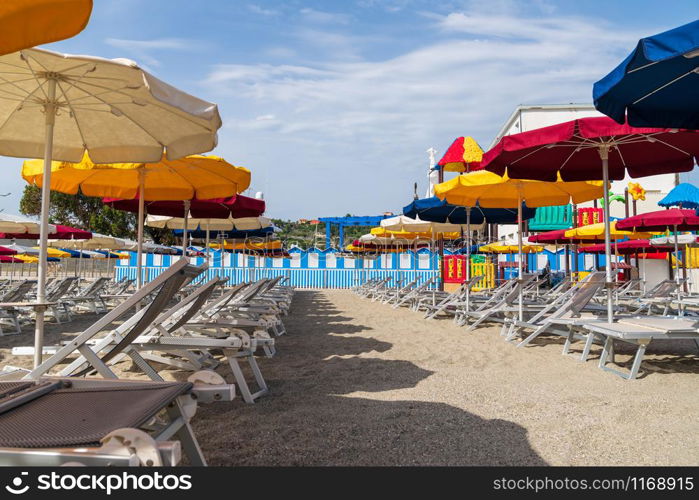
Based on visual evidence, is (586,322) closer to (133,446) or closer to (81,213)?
(133,446)

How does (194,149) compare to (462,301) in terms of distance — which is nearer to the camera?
(194,149)

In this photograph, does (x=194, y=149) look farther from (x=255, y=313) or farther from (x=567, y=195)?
(x=567, y=195)

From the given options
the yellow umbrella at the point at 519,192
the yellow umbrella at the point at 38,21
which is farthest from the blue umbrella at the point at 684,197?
the yellow umbrella at the point at 38,21

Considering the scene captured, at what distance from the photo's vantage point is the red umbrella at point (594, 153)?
4270mm

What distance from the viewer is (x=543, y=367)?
4.21 meters

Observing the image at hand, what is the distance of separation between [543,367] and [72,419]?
12.1ft

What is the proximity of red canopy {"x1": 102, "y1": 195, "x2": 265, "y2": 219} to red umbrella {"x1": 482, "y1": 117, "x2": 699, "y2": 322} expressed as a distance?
138 inches

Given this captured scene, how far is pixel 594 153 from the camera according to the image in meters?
5.56

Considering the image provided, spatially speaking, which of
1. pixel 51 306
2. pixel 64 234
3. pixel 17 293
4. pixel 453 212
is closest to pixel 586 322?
pixel 453 212

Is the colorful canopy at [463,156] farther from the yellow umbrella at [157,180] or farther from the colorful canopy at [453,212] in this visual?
the yellow umbrella at [157,180]

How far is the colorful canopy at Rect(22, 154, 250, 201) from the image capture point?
510cm

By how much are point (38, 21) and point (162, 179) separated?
449 centimetres
